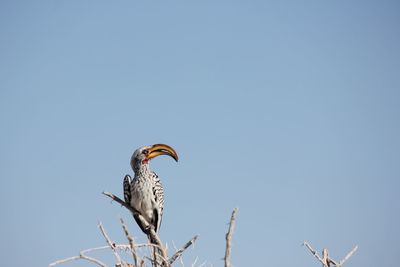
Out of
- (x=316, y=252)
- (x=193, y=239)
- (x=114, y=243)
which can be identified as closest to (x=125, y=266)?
(x=114, y=243)

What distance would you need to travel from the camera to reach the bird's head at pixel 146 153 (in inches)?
374

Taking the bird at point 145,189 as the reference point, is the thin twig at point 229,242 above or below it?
below

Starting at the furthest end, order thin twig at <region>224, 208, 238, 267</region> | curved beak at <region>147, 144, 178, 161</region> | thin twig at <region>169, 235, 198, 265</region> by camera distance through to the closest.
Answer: curved beak at <region>147, 144, 178, 161</region> < thin twig at <region>169, 235, 198, 265</region> < thin twig at <region>224, 208, 238, 267</region>

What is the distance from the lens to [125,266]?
22.3ft

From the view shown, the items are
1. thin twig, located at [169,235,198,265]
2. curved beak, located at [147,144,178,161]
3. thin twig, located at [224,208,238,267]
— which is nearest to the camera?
thin twig, located at [224,208,238,267]

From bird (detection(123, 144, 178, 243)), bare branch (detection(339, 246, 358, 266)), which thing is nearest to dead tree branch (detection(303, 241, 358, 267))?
bare branch (detection(339, 246, 358, 266))

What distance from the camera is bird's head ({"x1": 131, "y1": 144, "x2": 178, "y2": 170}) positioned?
31.2 feet

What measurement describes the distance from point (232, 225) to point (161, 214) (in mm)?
4517

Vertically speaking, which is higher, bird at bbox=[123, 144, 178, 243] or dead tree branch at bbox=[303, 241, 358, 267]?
bird at bbox=[123, 144, 178, 243]

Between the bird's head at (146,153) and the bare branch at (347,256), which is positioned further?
the bird's head at (146,153)


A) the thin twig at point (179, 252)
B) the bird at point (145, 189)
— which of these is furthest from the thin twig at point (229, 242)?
the bird at point (145, 189)

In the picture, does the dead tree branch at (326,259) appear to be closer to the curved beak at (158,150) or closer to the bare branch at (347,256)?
the bare branch at (347,256)

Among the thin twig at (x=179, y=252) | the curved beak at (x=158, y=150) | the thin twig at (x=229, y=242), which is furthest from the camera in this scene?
the curved beak at (x=158, y=150)

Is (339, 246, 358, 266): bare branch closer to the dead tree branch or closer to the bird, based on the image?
the dead tree branch
